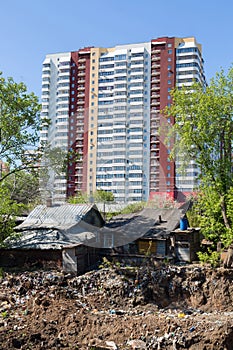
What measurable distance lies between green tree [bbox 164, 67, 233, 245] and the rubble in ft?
6.96

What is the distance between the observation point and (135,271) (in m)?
10.3

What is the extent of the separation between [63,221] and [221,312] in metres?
6.08

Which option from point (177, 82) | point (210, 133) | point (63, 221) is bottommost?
point (63, 221)

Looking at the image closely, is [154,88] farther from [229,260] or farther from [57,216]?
[229,260]

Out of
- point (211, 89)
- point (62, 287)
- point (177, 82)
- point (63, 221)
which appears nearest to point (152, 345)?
point (62, 287)

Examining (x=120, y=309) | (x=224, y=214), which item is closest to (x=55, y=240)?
(x=120, y=309)

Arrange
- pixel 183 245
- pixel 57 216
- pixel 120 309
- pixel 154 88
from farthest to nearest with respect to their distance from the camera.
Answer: pixel 154 88 < pixel 57 216 < pixel 183 245 < pixel 120 309

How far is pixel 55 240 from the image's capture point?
11391mm

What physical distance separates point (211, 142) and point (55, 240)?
6255 millimetres

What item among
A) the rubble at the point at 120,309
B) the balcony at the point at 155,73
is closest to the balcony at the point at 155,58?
the balcony at the point at 155,73

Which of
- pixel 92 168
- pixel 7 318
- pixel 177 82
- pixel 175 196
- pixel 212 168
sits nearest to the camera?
pixel 7 318

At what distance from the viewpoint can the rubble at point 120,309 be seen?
21.6 feet

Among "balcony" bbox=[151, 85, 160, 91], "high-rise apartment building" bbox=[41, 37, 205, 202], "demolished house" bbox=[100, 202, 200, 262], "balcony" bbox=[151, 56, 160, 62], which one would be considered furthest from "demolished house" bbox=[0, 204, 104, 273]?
"balcony" bbox=[151, 56, 160, 62]

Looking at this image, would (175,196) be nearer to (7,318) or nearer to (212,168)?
(212,168)
